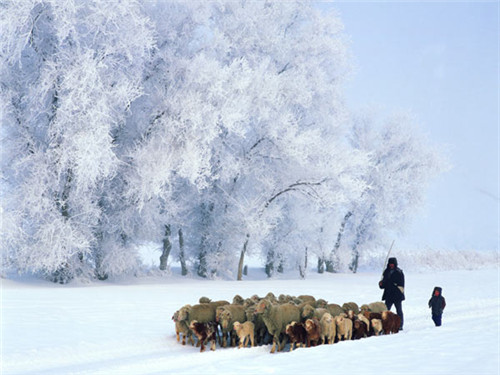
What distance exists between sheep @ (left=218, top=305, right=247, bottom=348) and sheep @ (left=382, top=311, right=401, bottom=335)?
2.78 metres

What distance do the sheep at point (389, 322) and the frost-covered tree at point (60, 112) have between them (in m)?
10.4

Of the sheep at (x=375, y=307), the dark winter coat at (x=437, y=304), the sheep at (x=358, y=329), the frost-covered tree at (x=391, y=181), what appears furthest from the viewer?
the frost-covered tree at (x=391, y=181)

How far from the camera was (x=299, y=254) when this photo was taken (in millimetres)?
28219

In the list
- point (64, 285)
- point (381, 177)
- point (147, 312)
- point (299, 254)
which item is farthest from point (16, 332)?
point (381, 177)

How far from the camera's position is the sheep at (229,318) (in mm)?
9598

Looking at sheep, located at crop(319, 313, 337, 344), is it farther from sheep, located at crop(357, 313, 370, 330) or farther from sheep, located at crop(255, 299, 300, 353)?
sheep, located at crop(357, 313, 370, 330)

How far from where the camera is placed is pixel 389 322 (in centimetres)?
1088

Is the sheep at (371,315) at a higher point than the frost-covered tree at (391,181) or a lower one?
lower

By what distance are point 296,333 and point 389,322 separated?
7.76 ft

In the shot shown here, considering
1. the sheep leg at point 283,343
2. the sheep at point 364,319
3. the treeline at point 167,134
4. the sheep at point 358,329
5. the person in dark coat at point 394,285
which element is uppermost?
the treeline at point 167,134

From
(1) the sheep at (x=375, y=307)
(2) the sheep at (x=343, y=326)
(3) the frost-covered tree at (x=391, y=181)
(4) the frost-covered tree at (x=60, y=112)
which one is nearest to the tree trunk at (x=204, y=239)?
(4) the frost-covered tree at (x=60, y=112)

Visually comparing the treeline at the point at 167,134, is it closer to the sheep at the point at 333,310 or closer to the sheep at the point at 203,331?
the sheep at the point at 203,331

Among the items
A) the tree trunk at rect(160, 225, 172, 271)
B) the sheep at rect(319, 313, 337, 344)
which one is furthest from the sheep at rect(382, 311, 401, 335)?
the tree trunk at rect(160, 225, 172, 271)

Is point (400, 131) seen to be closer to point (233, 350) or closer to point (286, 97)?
point (286, 97)
